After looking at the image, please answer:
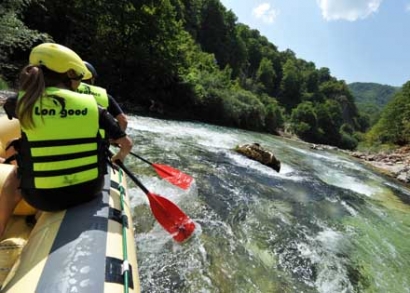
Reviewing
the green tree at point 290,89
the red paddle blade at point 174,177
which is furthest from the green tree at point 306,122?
the red paddle blade at point 174,177

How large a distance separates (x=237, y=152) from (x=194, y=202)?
507cm

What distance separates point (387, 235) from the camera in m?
5.55

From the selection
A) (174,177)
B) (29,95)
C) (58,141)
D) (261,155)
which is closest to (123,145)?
(58,141)

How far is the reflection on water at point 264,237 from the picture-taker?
3.35 metres

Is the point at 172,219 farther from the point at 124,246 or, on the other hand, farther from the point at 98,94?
the point at 98,94

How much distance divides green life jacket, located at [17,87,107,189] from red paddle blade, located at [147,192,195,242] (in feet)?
3.43

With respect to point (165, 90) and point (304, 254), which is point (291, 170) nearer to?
point (304, 254)

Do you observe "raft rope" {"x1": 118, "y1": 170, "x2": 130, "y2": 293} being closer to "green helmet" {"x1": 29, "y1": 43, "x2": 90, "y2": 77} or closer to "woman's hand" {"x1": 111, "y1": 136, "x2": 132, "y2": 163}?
"woman's hand" {"x1": 111, "y1": 136, "x2": 132, "y2": 163}

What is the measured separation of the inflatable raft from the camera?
65.5 inches

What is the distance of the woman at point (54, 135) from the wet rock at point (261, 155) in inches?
277

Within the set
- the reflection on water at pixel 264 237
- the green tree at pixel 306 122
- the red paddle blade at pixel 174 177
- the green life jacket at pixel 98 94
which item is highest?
the green life jacket at pixel 98 94

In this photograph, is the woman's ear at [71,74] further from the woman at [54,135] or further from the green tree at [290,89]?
the green tree at [290,89]

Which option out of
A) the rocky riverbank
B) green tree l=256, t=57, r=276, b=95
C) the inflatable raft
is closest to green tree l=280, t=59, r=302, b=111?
green tree l=256, t=57, r=276, b=95

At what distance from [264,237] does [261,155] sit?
16.2 feet
